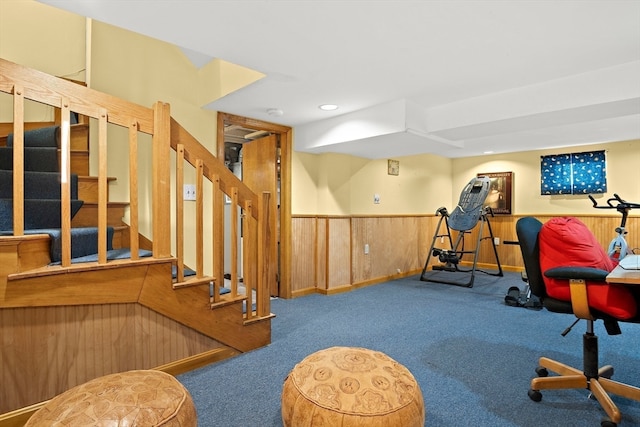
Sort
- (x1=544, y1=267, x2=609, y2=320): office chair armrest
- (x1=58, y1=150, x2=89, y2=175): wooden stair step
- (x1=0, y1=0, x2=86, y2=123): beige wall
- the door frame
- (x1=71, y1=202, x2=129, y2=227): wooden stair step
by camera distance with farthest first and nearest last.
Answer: the door frame < (x1=0, y1=0, x2=86, y2=123): beige wall < (x1=58, y1=150, x2=89, y2=175): wooden stair step < (x1=71, y1=202, x2=129, y2=227): wooden stair step < (x1=544, y1=267, x2=609, y2=320): office chair armrest

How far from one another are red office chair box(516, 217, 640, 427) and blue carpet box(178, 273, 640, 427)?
11 centimetres

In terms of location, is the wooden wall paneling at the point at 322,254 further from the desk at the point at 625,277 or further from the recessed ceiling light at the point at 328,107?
the desk at the point at 625,277

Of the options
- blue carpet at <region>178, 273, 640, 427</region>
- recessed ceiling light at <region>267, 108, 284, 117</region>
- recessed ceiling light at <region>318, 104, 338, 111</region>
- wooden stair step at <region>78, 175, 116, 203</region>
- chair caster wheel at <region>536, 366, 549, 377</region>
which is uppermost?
recessed ceiling light at <region>318, 104, 338, 111</region>

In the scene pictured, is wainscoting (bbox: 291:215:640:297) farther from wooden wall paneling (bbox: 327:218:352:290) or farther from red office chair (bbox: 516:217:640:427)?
red office chair (bbox: 516:217:640:427)

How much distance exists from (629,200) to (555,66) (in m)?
3.68

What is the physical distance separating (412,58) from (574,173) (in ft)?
14.5

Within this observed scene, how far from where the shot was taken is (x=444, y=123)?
3.35 m

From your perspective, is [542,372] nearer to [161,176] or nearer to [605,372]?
[605,372]

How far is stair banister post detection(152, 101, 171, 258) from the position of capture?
6.42ft

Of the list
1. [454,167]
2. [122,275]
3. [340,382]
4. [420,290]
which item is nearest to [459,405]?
[340,382]

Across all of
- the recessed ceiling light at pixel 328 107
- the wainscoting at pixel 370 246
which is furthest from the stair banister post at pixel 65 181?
the wainscoting at pixel 370 246

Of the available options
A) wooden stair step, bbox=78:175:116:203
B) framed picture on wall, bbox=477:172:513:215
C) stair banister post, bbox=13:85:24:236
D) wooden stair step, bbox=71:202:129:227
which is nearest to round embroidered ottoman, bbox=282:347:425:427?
stair banister post, bbox=13:85:24:236

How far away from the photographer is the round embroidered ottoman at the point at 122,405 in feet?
3.45

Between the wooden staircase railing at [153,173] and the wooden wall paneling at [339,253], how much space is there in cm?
175
